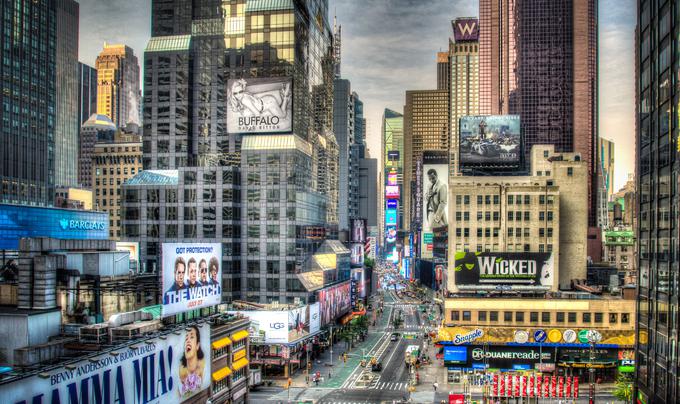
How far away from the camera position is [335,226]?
543 feet

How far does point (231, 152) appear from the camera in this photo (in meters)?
133

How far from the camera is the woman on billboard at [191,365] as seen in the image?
58.8 meters

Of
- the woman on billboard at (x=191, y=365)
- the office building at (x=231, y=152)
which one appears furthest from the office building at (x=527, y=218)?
the woman on billboard at (x=191, y=365)

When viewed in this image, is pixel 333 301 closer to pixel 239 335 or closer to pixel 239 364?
pixel 239 335

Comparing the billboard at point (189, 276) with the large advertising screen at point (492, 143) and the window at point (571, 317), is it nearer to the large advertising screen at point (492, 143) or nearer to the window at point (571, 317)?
the window at point (571, 317)

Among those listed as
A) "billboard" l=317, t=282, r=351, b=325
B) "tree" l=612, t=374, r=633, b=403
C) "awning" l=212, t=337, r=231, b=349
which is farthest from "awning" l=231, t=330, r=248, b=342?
"billboard" l=317, t=282, r=351, b=325

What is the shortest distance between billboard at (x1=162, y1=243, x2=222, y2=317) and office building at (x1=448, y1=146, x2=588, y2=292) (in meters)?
65.8

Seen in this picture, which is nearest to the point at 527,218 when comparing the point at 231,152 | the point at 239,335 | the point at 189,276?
the point at 231,152

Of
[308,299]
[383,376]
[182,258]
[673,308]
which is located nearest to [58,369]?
[182,258]

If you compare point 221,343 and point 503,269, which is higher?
point 503,269

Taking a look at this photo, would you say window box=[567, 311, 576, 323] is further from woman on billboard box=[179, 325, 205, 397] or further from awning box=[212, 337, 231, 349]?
woman on billboard box=[179, 325, 205, 397]

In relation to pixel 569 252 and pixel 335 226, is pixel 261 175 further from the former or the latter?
pixel 569 252

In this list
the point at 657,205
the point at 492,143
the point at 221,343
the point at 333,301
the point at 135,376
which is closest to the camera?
the point at 135,376

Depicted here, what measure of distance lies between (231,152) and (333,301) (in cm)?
3546
